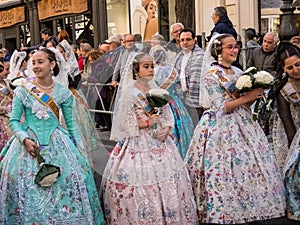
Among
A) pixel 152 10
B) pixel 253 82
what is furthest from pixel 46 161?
pixel 152 10

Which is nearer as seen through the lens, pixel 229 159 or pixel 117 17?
pixel 229 159

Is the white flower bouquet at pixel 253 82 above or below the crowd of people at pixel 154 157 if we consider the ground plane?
above

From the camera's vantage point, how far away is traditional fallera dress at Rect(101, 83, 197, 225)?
547 centimetres

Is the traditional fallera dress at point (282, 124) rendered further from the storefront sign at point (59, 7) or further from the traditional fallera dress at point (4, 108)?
the storefront sign at point (59, 7)

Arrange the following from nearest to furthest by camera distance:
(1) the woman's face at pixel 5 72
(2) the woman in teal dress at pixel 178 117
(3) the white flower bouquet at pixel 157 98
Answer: (3) the white flower bouquet at pixel 157 98 < (2) the woman in teal dress at pixel 178 117 < (1) the woman's face at pixel 5 72

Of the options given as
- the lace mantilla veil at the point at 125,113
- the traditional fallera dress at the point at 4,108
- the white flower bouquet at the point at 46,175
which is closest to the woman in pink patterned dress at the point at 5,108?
the traditional fallera dress at the point at 4,108

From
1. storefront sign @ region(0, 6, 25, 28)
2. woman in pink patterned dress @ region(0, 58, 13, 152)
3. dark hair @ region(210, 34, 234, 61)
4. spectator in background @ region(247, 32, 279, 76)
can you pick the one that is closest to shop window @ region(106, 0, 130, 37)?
storefront sign @ region(0, 6, 25, 28)

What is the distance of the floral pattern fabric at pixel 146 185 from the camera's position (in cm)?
547

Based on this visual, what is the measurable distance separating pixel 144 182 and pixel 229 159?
860 millimetres

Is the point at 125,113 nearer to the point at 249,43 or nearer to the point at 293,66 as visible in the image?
the point at 293,66

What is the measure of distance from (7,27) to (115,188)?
2447cm

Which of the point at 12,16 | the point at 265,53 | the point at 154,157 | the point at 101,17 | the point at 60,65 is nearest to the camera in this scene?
the point at 154,157

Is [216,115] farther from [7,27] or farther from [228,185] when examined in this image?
[7,27]

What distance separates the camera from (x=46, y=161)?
5.39 meters
